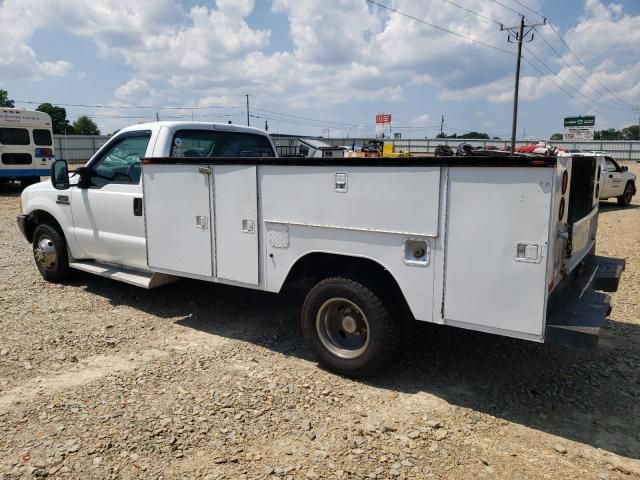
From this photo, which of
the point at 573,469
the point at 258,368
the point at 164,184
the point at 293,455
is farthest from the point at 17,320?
the point at 573,469

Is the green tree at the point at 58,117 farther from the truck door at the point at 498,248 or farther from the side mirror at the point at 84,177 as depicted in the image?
the truck door at the point at 498,248

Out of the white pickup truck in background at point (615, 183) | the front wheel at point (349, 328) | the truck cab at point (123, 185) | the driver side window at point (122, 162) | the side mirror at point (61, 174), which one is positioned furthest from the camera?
Answer: the white pickup truck in background at point (615, 183)

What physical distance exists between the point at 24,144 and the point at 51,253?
51.2 ft

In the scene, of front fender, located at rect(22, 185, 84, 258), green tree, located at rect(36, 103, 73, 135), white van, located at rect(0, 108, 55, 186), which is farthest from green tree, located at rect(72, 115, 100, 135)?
front fender, located at rect(22, 185, 84, 258)

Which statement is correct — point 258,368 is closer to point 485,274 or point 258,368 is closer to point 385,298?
point 385,298

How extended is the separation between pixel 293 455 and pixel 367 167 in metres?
1.99

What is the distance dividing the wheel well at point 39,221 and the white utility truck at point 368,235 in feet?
3.76

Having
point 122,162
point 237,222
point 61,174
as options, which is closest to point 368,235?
point 237,222

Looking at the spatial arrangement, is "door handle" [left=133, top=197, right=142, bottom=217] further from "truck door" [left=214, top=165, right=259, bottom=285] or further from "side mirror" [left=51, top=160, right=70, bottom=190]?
"side mirror" [left=51, top=160, right=70, bottom=190]

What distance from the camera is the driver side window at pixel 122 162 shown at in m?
5.84

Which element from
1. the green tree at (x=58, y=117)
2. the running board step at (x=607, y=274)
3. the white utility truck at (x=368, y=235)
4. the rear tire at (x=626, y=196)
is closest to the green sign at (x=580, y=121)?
the rear tire at (x=626, y=196)

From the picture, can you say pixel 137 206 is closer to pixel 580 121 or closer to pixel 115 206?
pixel 115 206

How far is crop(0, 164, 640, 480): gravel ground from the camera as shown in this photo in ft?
10.6

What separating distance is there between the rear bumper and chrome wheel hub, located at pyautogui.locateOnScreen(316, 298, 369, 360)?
1361 millimetres
